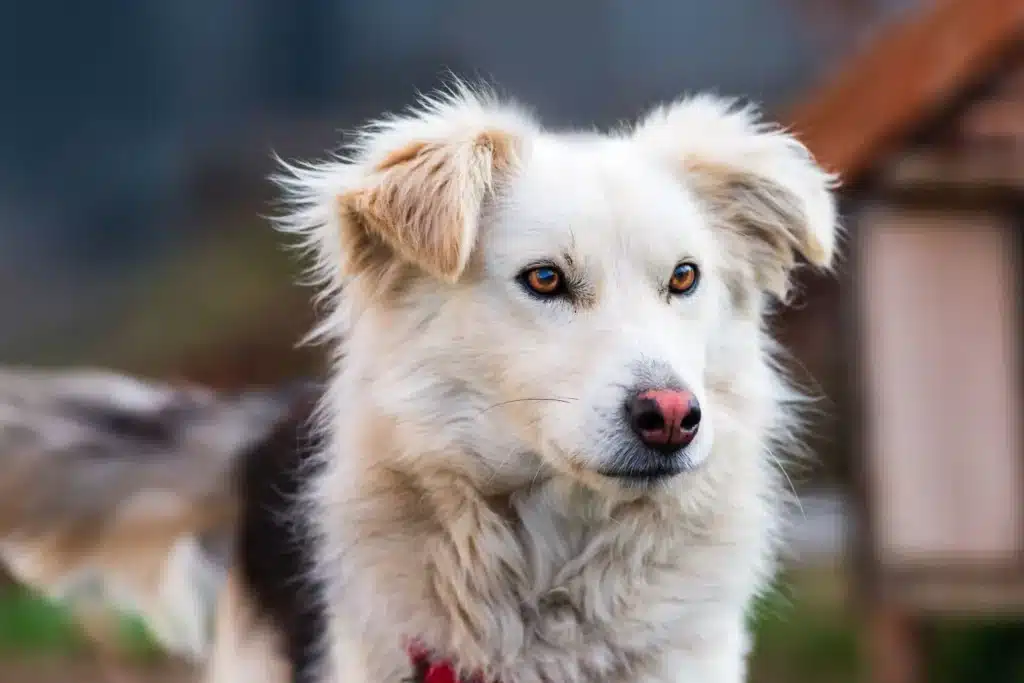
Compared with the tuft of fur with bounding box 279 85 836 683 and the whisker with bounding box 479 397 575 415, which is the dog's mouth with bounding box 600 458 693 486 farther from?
the whisker with bounding box 479 397 575 415

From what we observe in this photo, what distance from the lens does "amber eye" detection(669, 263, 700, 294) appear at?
2725 mm

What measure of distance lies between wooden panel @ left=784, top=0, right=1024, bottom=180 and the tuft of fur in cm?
275

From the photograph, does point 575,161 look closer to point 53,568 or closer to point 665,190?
point 665,190

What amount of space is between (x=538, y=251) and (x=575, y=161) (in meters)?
0.27

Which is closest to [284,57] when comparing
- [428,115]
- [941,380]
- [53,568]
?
[941,380]

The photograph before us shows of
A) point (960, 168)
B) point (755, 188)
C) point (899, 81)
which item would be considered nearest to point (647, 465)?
point (755, 188)

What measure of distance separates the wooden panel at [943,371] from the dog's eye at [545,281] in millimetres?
3512

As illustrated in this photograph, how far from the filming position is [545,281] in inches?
105

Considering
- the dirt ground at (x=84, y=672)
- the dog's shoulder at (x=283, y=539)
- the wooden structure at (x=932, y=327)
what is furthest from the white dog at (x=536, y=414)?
the dirt ground at (x=84, y=672)

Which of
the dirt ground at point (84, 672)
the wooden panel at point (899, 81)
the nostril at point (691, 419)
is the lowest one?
the dirt ground at point (84, 672)

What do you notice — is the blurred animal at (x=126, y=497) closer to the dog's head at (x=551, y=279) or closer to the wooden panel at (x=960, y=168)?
the dog's head at (x=551, y=279)

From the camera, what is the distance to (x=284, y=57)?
8023 millimetres

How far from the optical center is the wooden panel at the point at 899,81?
5559mm

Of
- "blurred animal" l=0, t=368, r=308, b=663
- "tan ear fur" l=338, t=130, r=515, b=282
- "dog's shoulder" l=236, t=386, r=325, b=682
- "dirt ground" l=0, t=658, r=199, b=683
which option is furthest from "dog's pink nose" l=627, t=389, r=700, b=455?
"dirt ground" l=0, t=658, r=199, b=683
